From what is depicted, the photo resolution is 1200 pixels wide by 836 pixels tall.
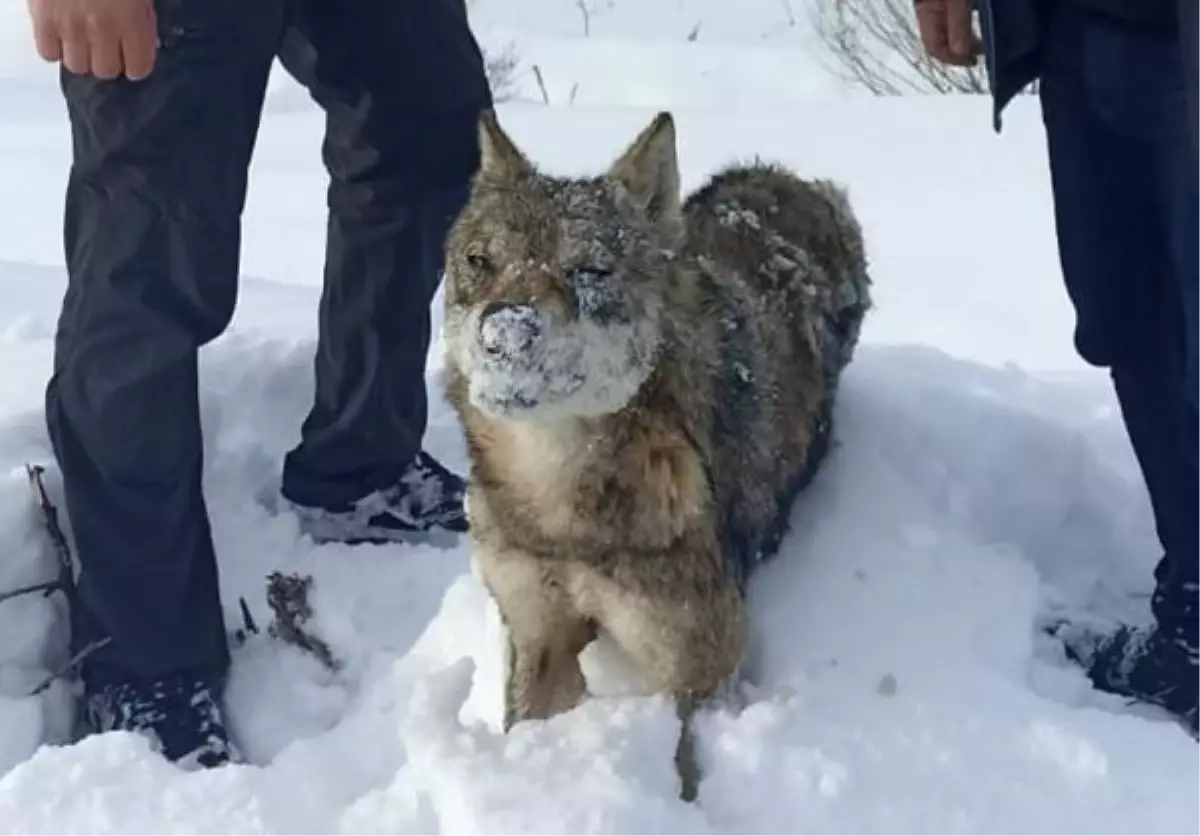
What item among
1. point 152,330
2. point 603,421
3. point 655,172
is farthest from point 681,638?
point 152,330

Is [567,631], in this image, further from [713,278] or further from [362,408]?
[362,408]

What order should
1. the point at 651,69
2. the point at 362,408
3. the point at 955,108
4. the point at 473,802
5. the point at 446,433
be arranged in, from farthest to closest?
the point at 651,69, the point at 955,108, the point at 446,433, the point at 362,408, the point at 473,802

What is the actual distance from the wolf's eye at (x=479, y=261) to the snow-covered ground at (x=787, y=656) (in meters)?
0.65

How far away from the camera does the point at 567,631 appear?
2471 millimetres

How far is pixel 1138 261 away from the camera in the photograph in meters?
2.49

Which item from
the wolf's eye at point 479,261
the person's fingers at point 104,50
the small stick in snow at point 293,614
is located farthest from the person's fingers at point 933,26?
the small stick in snow at point 293,614

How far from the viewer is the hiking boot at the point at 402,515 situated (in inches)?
127

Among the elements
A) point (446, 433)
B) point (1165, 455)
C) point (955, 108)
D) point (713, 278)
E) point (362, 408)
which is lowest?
point (955, 108)

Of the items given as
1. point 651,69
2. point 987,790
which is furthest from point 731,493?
point 651,69

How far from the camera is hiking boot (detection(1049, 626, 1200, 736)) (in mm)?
2611

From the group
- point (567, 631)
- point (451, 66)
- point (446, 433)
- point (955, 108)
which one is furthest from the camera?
point (955, 108)

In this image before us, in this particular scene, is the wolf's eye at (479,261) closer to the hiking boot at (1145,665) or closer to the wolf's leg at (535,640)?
the wolf's leg at (535,640)

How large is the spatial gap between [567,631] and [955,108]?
15.7 ft

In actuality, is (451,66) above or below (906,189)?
above
